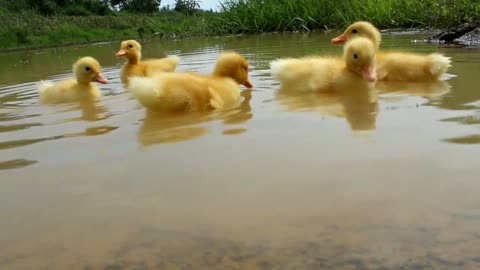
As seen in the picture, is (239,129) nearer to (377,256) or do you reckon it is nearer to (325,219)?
(325,219)

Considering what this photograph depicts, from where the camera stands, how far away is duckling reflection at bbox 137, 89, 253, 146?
8.86 ft

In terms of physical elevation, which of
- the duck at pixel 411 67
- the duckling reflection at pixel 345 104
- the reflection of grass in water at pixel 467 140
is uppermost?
the duck at pixel 411 67

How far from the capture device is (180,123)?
3.06 meters

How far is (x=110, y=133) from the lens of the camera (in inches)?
114

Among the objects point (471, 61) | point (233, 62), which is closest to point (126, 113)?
point (233, 62)

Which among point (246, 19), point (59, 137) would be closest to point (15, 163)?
point (59, 137)

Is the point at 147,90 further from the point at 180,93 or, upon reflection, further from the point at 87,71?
the point at 87,71

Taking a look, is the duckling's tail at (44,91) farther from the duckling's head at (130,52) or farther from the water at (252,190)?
the duckling's head at (130,52)

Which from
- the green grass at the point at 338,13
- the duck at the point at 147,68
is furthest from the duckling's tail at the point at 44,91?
the green grass at the point at 338,13

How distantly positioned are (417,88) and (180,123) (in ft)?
5.55

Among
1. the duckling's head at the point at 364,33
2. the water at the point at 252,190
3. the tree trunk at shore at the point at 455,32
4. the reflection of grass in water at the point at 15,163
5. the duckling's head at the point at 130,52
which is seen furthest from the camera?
the tree trunk at shore at the point at 455,32

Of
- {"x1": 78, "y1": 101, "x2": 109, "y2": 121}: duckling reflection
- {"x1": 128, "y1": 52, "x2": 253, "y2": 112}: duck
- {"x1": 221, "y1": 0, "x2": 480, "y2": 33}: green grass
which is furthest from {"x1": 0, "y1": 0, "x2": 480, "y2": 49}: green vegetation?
{"x1": 78, "y1": 101, "x2": 109, "y2": 121}: duckling reflection

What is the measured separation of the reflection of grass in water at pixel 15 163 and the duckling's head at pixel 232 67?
1.93 meters

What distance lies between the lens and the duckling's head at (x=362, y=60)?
3.82 meters
